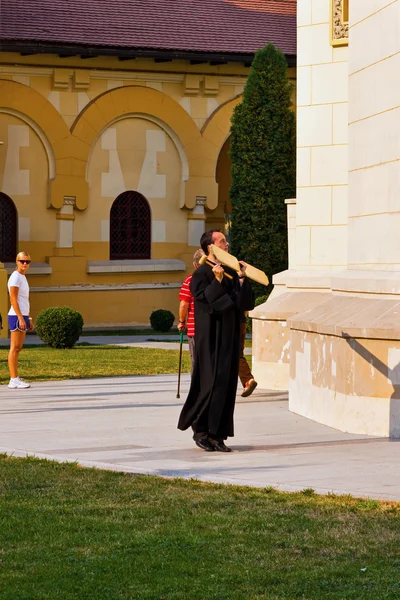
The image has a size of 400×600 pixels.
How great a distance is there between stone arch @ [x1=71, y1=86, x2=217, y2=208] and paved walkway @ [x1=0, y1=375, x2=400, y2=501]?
17479mm

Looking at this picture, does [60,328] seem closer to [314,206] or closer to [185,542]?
[314,206]

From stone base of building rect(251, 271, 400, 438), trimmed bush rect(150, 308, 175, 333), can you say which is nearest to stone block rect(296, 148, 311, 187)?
stone base of building rect(251, 271, 400, 438)

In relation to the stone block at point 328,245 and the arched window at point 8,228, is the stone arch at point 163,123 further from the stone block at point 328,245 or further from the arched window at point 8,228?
the stone block at point 328,245

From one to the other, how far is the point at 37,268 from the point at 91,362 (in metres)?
10.6

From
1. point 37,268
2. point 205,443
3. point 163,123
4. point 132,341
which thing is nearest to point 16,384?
point 205,443

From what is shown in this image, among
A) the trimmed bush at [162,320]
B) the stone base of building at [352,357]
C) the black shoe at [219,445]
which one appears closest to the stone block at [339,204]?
the stone base of building at [352,357]

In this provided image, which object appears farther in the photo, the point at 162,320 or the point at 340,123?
the point at 162,320

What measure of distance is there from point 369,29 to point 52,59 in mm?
20436

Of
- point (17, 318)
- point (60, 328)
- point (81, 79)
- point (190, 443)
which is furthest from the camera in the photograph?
point (81, 79)

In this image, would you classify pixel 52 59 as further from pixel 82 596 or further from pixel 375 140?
pixel 82 596

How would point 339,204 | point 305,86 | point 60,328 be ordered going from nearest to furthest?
point 339,204, point 305,86, point 60,328

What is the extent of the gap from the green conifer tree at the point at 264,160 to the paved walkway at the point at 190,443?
15707 mm

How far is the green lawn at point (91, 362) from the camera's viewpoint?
2058 cm

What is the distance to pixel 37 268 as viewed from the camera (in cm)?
3284
